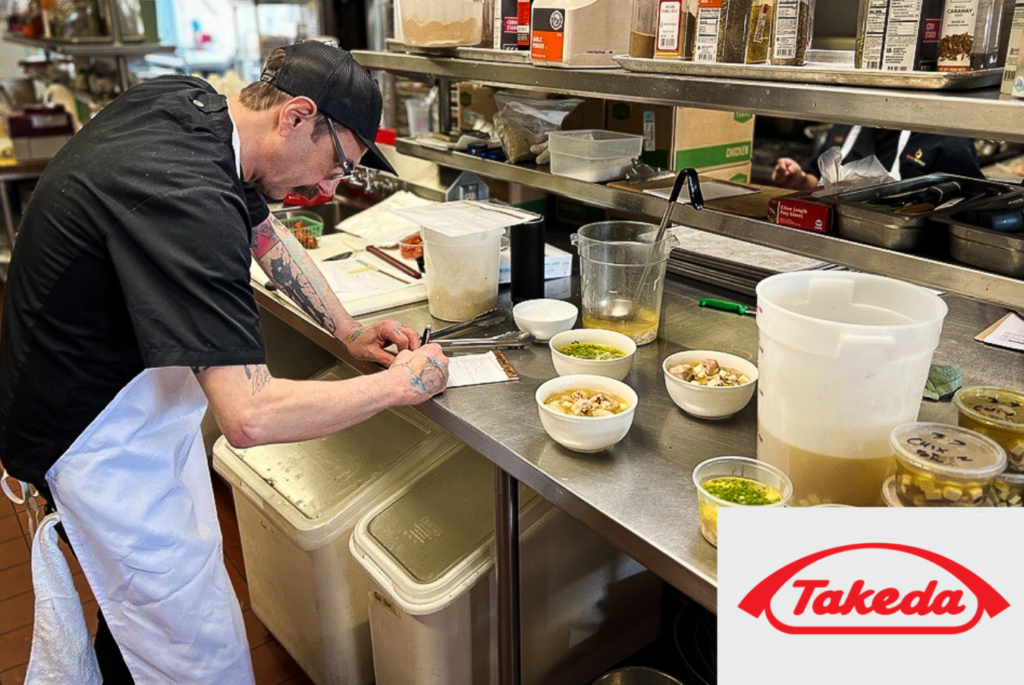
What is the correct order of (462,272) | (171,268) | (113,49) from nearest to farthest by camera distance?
(171,268)
(462,272)
(113,49)

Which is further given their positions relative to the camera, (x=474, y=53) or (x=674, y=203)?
(x=474, y=53)

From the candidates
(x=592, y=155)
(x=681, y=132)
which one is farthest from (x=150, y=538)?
(x=681, y=132)

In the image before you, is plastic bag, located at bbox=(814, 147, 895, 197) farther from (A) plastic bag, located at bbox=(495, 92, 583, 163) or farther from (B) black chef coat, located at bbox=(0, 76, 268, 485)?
(B) black chef coat, located at bbox=(0, 76, 268, 485)

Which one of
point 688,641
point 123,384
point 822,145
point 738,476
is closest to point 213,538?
point 123,384

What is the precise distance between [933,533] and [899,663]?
0.15 metres

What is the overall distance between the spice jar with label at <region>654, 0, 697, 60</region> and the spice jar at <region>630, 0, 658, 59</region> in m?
0.07

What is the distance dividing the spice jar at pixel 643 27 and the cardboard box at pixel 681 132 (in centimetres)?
63

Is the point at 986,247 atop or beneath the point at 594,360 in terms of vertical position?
atop

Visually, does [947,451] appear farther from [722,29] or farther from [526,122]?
[526,122]

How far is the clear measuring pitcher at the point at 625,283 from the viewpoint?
6.14ft

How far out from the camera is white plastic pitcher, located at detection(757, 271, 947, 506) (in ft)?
3.72

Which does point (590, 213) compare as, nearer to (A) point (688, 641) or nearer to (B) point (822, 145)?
(A) point (688, 641)

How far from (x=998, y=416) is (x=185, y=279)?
122 cm

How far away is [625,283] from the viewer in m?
1.89
